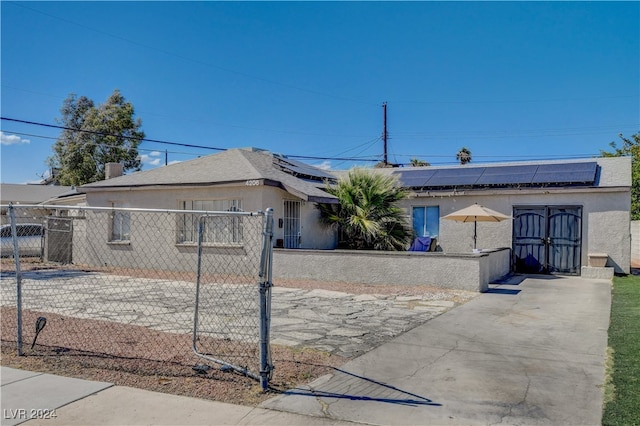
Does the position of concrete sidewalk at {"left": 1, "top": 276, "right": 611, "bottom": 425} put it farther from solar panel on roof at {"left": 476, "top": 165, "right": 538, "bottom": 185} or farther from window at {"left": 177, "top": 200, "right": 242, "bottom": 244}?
solar panel on roof at {"left": 476, "top": 165, "right": 538, "bottom": 185}

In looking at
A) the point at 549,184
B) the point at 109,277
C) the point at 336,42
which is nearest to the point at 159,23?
the point at 336,42

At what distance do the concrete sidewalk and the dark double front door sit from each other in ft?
32.3

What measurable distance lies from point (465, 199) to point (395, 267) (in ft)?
20.5

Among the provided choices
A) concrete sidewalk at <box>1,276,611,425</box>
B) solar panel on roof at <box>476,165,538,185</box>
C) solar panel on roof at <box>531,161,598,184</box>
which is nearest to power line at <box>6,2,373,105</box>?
solar panel on roof at <box>476,165,538,185</box>

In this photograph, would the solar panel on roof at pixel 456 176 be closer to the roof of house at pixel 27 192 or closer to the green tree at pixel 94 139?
the green tree at pixel 94 139

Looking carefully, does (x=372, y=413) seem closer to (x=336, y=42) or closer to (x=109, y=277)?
(x=109, y=277)

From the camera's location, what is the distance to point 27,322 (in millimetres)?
7613

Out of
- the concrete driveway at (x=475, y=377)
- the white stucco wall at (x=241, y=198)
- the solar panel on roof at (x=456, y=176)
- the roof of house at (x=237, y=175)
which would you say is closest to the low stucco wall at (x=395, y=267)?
the white stucco wall at (x=241, y=198)

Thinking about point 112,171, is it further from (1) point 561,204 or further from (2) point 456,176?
(1) point 561,204

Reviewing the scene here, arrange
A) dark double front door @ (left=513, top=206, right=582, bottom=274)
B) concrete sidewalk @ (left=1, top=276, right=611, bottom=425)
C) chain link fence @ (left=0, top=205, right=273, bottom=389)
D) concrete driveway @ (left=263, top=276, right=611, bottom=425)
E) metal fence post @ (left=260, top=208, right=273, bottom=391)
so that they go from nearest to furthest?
concrete sidewalk @ (left=1, top=276, right=611, bottom=425) < concrete driveway @ (left=263, top=276, right=611, bottom=425) < metal fence post @ (left=260, top=208, right=273, bottom=391) < chain link fence @ (left=0, top=205, right=273, bottom=389) < dark double front door @ (left=513, top=206, right=582, bottom=274)

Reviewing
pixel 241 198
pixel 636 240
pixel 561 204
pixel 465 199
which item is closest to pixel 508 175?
pixel 465 199

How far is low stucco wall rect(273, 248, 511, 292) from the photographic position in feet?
39.9

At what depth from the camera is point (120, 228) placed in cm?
1752

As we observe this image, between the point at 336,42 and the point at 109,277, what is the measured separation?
12749mm
